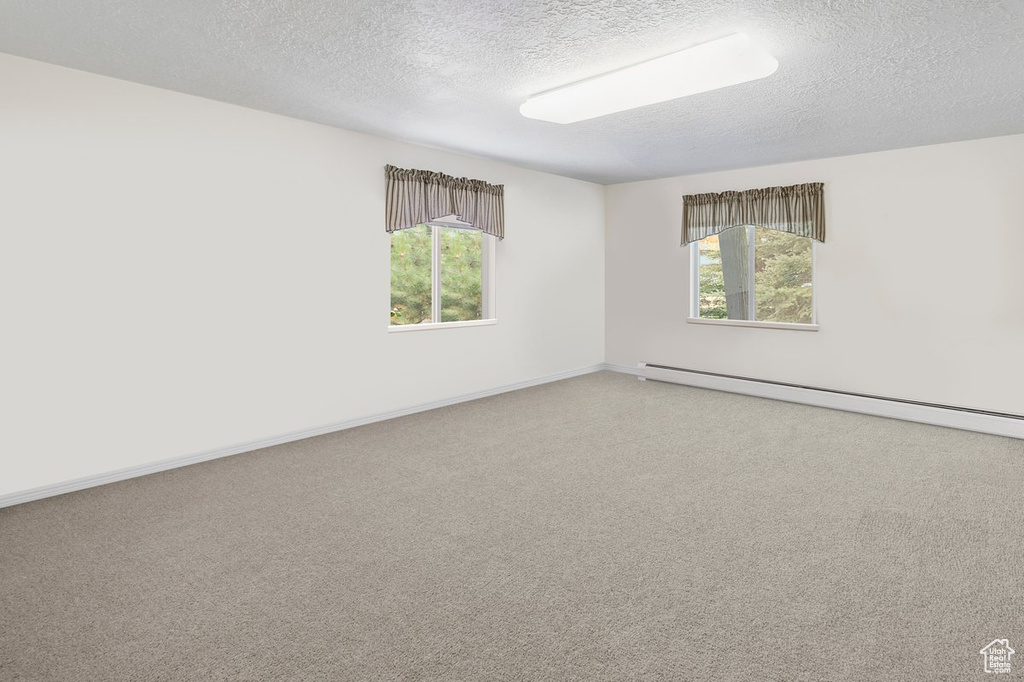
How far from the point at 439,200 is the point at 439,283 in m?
0.75

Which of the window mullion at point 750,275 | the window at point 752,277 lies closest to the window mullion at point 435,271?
the window at point 752,277

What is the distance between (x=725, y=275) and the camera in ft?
20.0

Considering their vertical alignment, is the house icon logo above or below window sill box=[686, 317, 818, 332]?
below

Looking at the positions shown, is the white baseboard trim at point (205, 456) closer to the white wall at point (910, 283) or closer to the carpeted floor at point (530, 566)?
the carpeted floor at point (530, 566)

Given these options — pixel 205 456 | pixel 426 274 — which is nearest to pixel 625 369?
pixel 426 274

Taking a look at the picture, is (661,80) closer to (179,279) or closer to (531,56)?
(531,56)

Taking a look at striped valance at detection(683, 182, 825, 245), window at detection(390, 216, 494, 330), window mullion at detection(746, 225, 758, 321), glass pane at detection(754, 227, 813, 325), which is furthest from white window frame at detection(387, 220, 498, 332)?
glass pane at detection(754, 227, 813, 325)

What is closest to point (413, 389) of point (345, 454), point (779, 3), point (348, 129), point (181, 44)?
point (345, 454)

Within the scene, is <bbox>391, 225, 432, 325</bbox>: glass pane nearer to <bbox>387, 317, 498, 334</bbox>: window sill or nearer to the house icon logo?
<bbox>387, 317, 498, 334</bbox>: window sill

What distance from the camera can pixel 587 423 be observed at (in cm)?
444

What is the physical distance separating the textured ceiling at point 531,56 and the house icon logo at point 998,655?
2.37 metres

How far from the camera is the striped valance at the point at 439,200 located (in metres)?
4.53

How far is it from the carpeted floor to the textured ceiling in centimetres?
225

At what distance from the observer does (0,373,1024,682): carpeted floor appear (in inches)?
65.2
